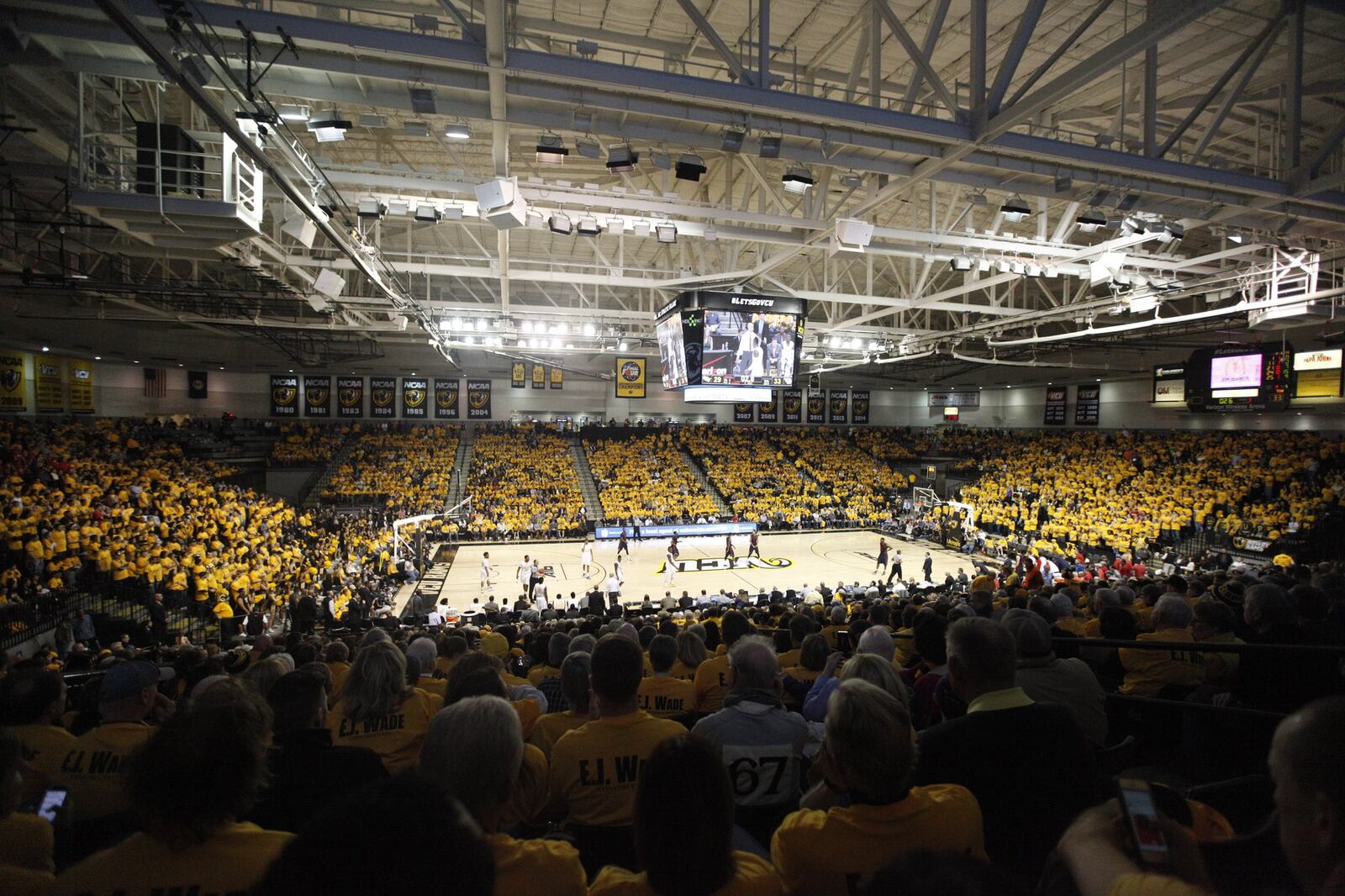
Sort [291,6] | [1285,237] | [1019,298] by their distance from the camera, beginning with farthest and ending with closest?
[1019,298] → [1285,237] → [291,6]

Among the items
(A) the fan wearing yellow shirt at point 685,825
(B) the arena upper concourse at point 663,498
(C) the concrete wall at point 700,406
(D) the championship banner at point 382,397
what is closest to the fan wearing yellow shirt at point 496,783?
(B) the arena upper concourse at point 663,498

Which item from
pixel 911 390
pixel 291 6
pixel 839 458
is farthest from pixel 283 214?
pixel 911 390

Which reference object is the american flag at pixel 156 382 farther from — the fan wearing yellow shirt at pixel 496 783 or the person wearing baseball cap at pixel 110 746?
the fan wearing yellow shirt at pixel 496 783

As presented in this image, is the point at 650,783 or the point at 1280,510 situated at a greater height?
the point at 650,783

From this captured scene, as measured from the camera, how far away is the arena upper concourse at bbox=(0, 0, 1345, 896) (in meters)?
1.75

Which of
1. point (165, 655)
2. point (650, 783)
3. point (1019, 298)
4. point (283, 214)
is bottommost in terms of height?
point (165, 655)

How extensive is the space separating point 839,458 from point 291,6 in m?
34.5

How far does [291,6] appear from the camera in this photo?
864 cm

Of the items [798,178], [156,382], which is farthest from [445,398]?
[798,178]

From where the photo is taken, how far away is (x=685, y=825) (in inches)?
58.4

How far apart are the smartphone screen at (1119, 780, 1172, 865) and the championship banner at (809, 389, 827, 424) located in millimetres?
42784

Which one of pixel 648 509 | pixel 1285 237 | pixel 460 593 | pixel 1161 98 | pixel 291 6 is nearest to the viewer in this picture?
pixel 291 6

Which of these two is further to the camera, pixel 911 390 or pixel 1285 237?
pixel 911 390

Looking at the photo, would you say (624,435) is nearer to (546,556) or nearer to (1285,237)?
(546,556)
